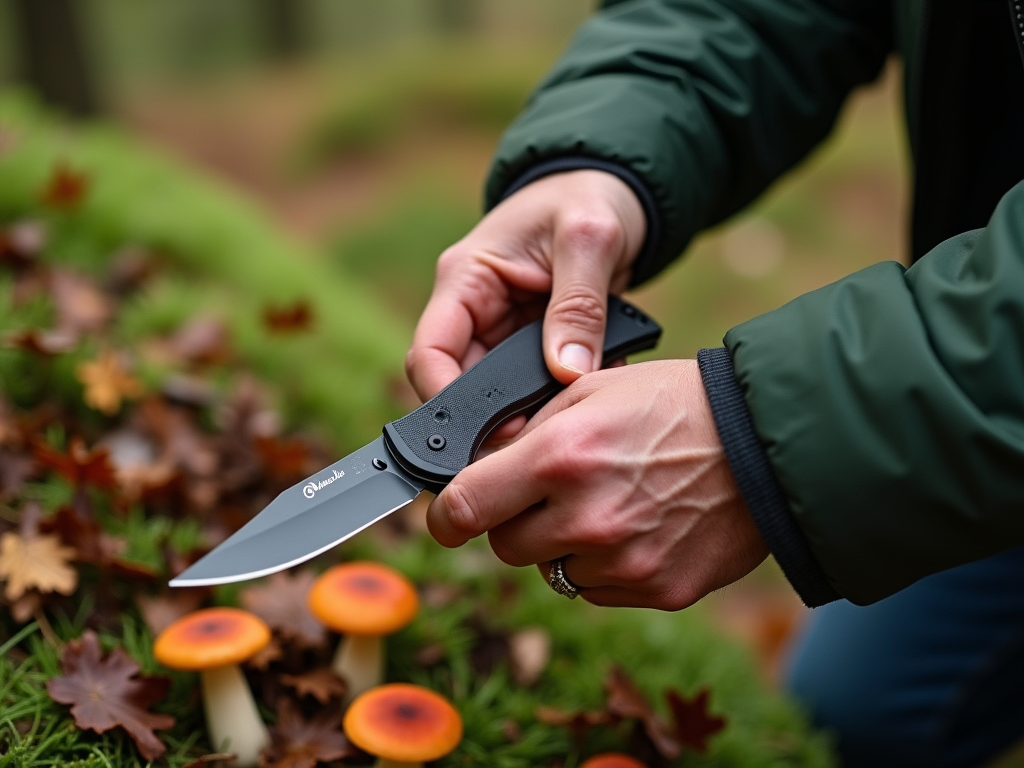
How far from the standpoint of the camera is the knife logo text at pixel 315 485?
4.66 ft

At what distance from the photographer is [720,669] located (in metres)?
2.50

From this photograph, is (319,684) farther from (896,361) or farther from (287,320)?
(287,320)

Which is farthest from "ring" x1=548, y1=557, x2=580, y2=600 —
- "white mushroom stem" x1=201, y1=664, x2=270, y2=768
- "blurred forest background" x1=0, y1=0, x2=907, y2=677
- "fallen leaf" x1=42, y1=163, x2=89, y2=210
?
"fallen leaf" x1=42, y1=163, x2=89, y2=210

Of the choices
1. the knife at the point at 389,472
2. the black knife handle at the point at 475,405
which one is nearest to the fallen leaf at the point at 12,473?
the knife at the point at 389,472

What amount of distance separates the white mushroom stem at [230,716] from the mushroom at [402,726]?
0.76 feet

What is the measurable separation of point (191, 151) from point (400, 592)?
1160cm

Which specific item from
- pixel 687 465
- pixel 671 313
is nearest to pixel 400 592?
pixel 687 465

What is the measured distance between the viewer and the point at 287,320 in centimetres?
300

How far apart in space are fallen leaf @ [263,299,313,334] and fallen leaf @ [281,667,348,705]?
146 cm

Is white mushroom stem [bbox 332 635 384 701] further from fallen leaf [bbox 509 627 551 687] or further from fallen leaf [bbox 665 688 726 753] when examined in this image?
fallen leaf [bbox 665 688 726 753]

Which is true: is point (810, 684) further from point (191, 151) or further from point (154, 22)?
point (154, 22)

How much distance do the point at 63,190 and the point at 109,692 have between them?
7.90 ft

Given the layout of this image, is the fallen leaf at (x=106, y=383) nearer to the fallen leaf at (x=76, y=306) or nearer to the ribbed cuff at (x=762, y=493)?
the fallen leaf at (x=76, y=306)

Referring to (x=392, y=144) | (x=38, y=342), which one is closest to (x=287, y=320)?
(x=38, y=342)
